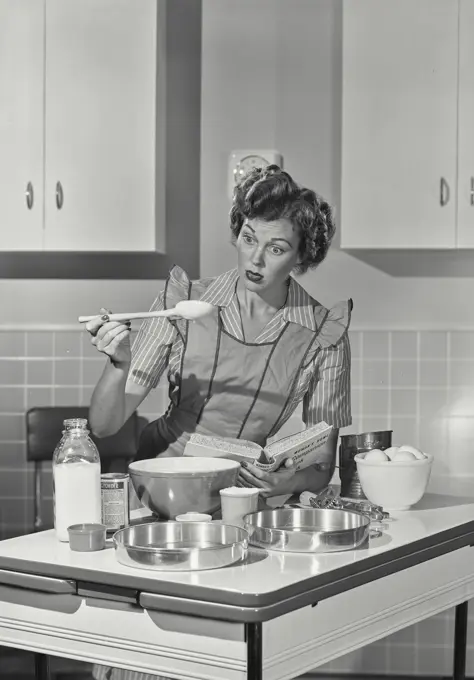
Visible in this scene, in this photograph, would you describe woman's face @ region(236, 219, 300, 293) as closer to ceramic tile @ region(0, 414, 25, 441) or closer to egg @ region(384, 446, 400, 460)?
egg @ region(384, 446, 400, 460)

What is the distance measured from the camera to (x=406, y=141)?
3.17 metres

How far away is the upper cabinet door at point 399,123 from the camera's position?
315cm

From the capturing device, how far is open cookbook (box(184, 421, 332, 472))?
2.02m

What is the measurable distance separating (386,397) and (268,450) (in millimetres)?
1431

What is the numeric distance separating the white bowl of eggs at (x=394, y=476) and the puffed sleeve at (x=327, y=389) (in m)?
0.44

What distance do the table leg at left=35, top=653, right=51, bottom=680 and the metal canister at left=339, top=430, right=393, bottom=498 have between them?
2.45ft

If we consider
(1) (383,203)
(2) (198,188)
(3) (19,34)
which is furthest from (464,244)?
(3) (19,34)

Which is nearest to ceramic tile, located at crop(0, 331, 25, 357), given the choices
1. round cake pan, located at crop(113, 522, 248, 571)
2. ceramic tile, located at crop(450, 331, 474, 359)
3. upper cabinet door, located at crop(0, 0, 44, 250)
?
upper cabinet door, located at crop(0, 0, 44, 250)

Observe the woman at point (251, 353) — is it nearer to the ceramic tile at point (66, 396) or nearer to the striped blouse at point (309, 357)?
the striped blouse at point (309, 357)

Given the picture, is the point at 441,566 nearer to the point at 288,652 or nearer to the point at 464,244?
the point at 288,652

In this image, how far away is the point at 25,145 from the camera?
324cm

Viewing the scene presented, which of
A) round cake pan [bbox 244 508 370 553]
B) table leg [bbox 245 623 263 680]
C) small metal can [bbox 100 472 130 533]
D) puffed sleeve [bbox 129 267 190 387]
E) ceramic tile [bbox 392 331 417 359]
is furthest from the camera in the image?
ceramic tile [bbox 392 331 417 359]

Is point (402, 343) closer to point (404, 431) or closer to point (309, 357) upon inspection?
point (404, 431)

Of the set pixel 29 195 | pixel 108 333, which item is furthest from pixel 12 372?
pixel 108 333
